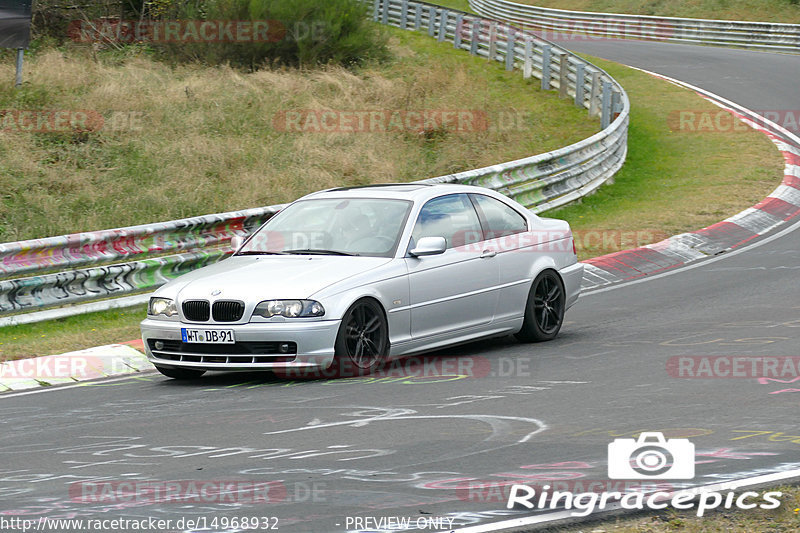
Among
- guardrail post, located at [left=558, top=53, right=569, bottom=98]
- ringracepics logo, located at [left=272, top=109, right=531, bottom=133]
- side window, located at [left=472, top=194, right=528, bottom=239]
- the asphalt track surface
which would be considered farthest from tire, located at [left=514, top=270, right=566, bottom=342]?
guardrail post, located at [left=558, top=53, right=569, bottom=98]

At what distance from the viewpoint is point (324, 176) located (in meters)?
19.2

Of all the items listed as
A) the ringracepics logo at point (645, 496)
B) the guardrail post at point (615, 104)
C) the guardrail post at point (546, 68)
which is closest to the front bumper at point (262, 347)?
the ringracepics logo at point (645, 496)

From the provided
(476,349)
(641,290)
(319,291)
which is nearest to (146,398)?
(319,291)

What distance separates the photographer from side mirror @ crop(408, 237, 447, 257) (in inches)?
377

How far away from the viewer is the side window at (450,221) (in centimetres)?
1007

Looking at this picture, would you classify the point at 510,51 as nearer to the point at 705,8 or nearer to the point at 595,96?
the point at 595,96

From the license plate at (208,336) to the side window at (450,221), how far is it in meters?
1.89

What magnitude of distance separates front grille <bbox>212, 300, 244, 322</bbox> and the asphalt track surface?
0.56 m

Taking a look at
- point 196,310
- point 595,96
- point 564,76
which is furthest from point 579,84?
point 196,310

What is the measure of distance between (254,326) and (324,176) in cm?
1053

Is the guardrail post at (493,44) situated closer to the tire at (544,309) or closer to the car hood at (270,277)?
the tire at (544,309)

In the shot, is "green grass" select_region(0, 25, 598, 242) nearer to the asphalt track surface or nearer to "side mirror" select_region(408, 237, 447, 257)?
"side mirror" select_region(408, 237, 447, 257)

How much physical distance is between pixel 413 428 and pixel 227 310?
224cm

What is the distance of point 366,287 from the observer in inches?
360
